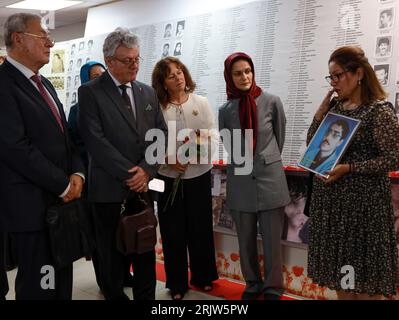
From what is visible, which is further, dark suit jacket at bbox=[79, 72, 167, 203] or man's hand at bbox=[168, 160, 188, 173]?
man's hand at bbox=[168, 160, 188, 173]

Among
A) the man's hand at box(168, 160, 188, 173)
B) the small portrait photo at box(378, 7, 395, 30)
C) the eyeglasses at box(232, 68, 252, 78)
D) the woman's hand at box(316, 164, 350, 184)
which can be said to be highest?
the small portrait photo at box(378, 7, 395, 30)

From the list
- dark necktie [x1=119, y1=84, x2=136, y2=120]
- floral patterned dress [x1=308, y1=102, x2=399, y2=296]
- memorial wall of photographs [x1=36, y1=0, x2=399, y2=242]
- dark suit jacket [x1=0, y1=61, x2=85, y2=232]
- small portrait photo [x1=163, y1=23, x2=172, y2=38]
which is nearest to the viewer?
dark suit jacket [x1=0, y1=61, x2=85, y2=232]

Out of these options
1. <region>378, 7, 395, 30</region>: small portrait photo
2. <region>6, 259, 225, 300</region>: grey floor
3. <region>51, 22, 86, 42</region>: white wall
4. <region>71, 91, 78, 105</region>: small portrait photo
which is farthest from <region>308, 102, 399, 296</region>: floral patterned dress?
<region>51, 22, 86, 42</region>: white wall

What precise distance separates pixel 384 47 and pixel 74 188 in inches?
90.1

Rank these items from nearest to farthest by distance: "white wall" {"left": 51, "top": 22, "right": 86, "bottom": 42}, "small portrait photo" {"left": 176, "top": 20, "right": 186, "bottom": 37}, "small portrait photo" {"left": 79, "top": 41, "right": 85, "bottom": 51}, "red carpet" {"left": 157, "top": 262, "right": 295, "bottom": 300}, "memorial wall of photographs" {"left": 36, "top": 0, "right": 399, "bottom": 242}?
"memorial wall of photographs" {"left": 36, "top": 0, "right": 399, "bottom": 242} < "red carpet" {"left": 157, "top": 262, "right": 295, "bottom": 300} < "small portrait photo" {"left": 176, "top": 20, "right": 186, "bottom": 37} < "small portrait photo" {"left": 79, "top": 41, "right": 85, "bottom": 51} < "white wall" {"left": 51, "top": 22, "right": 86, "bottom": 42}

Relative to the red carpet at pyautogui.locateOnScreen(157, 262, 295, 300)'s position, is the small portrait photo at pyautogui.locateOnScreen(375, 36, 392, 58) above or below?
above

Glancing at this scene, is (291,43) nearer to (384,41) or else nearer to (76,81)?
(384,41)

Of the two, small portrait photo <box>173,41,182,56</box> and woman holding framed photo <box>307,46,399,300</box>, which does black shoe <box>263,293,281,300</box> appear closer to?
woman holding framed photo <box>307,46,399,300</box>

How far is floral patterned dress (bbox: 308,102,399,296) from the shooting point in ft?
A: 7.14

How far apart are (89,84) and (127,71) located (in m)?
0.24

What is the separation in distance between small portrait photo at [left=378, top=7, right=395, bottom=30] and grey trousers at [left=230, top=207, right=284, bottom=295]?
4.83 ft

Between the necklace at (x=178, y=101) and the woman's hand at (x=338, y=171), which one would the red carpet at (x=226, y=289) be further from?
the necklace at (x=178, y=101)
